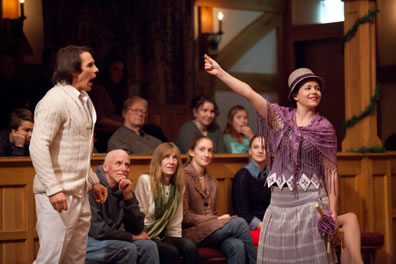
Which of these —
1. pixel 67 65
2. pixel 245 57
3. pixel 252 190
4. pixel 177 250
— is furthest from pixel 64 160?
pixel 245 57

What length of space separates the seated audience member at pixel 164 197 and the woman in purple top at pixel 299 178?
1352 mm

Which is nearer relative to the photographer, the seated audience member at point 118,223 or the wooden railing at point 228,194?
the seated audience member at point 118,223

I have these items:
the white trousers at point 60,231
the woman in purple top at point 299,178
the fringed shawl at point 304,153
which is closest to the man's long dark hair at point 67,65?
the white trousers at point 60,231

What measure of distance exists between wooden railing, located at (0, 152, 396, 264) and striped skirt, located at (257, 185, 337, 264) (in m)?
1.83

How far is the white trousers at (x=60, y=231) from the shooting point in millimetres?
3455

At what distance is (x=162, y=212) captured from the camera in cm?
503

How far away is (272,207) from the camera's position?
375 cm

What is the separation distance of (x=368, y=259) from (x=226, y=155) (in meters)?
1.38

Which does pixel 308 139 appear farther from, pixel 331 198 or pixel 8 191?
pixel 8 191

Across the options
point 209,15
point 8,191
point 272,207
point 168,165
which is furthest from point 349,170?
point 209,15

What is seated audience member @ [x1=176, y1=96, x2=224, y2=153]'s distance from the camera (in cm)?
625

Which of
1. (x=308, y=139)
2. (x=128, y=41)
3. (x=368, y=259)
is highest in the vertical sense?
(x=128, y=41)

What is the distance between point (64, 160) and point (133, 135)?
2.36 metres

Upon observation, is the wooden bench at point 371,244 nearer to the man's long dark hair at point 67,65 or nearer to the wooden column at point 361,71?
the wooden column at point 361,71
